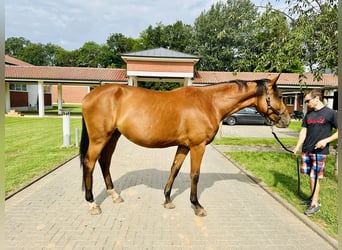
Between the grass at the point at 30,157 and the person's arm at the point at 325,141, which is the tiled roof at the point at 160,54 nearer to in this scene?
the grass at the point at 30,157

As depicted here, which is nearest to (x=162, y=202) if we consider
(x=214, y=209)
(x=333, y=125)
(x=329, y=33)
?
(x=214, y=209)

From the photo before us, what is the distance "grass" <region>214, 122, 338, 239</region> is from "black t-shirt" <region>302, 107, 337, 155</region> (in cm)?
102

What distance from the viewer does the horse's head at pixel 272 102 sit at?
12.1 ft

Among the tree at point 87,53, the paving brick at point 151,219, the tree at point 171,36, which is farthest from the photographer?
the tree at point 87,53

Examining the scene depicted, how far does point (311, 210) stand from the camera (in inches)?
146

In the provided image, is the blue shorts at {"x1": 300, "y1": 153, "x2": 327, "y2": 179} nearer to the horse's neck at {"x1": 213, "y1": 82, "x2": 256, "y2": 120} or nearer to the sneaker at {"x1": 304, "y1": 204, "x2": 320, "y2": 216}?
the sneaker at {"x1": 304, "y1": 204, "x2": 320, "y2": 216}

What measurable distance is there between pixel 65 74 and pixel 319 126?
24544 mm

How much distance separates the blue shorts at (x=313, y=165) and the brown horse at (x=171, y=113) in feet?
2.05

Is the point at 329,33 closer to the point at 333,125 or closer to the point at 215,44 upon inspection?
A: the point at 333,125

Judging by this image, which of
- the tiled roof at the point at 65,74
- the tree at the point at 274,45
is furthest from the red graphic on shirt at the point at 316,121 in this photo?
the tiled roof at the point at 65,74

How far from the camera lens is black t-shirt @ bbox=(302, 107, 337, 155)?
11.5 ft

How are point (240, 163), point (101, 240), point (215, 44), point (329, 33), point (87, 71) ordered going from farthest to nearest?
1. point (215, 44)
2. point (87, 71)
3. point (240, 163)
4. point (329, 33)
5. point (101, 240)

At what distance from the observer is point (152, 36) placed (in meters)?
52.5

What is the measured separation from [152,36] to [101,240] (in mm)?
53875
